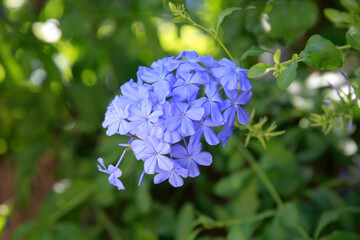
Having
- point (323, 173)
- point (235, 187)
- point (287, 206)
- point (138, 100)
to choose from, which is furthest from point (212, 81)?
point (323, 173)

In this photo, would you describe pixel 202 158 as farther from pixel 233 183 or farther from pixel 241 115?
pixel 233 183

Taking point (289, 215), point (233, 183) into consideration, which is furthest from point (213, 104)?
point (233, 183)

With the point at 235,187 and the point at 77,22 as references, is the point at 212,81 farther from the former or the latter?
the point at 77,22

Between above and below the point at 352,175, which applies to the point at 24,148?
above

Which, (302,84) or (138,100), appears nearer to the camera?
(138,100)

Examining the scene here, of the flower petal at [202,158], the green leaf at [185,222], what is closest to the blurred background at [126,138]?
the green leaf at [185,222]

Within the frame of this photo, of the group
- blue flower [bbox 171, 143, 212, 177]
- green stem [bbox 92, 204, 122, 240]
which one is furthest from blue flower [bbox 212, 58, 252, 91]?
green stem [bbox 92, 204, 122, 240]

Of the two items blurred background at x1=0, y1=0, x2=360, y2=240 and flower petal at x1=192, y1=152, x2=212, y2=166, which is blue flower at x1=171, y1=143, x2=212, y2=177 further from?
blurred background at x1=0, y1=0, x2=360, y2=240
